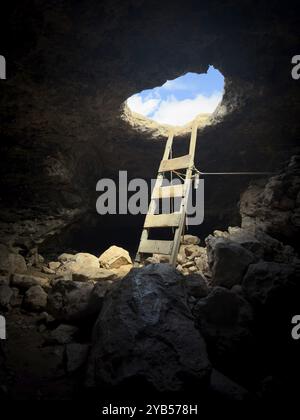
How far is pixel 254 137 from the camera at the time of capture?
5.59 metres

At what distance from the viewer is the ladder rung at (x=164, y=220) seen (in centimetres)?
444

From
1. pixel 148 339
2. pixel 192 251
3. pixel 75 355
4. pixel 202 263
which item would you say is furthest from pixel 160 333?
pixel 192 251

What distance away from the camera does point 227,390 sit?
2.05 metres

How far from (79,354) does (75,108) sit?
13.1 feet

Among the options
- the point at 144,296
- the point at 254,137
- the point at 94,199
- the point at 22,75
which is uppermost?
the point at 22,75

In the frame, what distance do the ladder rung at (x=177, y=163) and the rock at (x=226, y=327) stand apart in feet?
9.67

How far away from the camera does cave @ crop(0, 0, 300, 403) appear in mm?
2219

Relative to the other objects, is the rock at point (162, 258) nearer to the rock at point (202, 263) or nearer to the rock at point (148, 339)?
the rock at point (202, 263)

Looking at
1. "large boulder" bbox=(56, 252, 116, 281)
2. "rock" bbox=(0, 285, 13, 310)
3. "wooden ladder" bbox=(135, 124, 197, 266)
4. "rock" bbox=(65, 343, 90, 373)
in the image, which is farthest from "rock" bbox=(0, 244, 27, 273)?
"rock" bbox=(65, 343, 90, 373)

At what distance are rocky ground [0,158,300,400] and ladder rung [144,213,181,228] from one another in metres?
1.08

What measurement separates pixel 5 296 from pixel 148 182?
14.8ft

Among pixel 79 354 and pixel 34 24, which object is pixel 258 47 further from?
pixel 79 354

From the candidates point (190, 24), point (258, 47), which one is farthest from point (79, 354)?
point (258, 47)

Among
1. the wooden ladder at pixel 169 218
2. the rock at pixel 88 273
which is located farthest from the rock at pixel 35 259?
the wooden ladder at pixel 169 218
